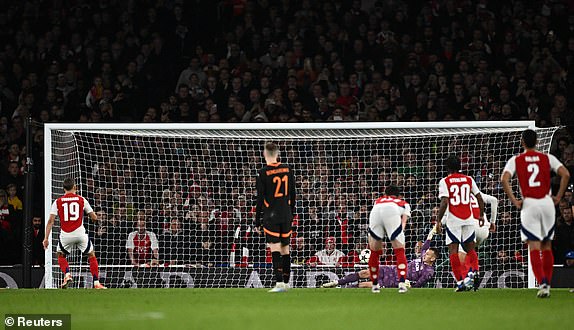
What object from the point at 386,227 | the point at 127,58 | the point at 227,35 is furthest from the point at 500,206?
the point at 127,58

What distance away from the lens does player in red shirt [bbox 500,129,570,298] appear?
11367 mm

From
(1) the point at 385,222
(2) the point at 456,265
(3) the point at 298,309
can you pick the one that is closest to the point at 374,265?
(1) the point at 385,222

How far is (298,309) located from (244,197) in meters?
8.09

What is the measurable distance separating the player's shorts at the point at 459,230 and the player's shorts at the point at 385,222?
0.71m

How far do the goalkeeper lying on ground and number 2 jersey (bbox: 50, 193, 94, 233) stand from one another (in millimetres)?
4127

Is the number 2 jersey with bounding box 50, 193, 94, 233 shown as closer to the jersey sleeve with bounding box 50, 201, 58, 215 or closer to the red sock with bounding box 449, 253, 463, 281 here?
the jersey sleeve with bounding box 50, 201, 58, 215

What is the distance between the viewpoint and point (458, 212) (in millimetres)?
13695

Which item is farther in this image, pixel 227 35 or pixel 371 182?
pixel 227 35

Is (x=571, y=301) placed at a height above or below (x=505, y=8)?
below

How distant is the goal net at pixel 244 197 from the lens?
667 inches

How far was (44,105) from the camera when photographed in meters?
20.5

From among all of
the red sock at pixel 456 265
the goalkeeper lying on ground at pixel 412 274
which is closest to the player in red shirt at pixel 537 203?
the red sock at pixel 456 265

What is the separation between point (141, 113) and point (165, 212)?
3.36 m

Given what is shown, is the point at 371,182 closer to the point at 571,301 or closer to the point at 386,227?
the point at 386,227
